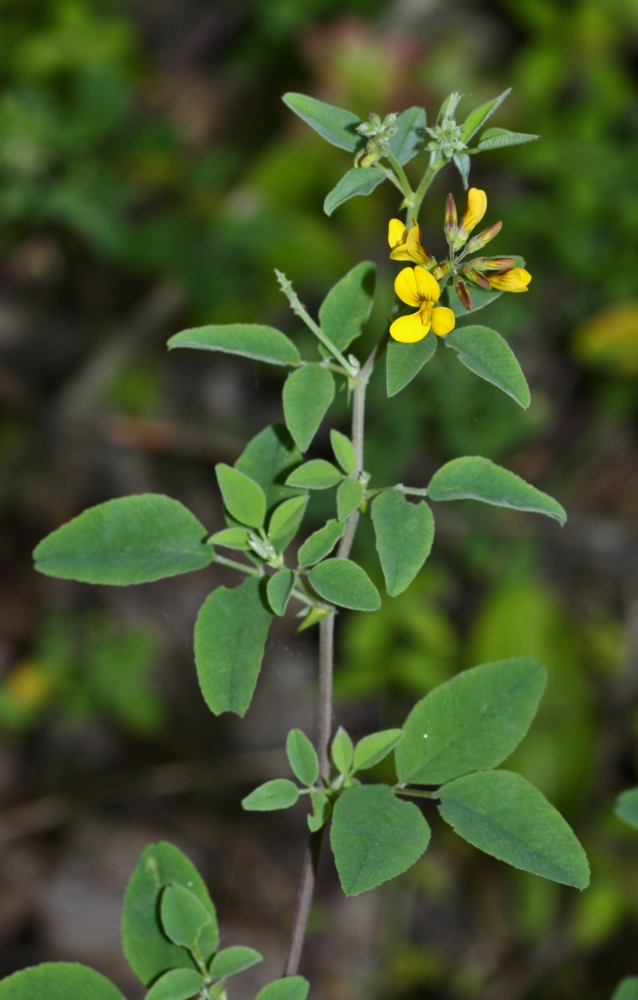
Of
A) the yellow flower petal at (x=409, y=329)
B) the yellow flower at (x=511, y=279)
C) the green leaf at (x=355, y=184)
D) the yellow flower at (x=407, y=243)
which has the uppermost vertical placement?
the green leaf at (x=355, y=184)

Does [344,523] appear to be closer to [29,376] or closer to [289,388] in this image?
[289,388]

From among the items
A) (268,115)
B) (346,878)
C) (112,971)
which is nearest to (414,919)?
(112,971)

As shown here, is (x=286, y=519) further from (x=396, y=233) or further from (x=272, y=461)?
(x=396, y=233)

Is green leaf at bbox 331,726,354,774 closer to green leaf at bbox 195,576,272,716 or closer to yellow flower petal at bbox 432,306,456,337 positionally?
green leaf at bbox 195,576,272,716

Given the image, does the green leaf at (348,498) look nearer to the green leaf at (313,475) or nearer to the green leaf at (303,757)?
the green leaf at (313,475)

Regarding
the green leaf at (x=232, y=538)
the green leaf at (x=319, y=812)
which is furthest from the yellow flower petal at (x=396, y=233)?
the green leaf at (x=319, y=812)

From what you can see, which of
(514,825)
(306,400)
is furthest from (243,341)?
(514,825)
